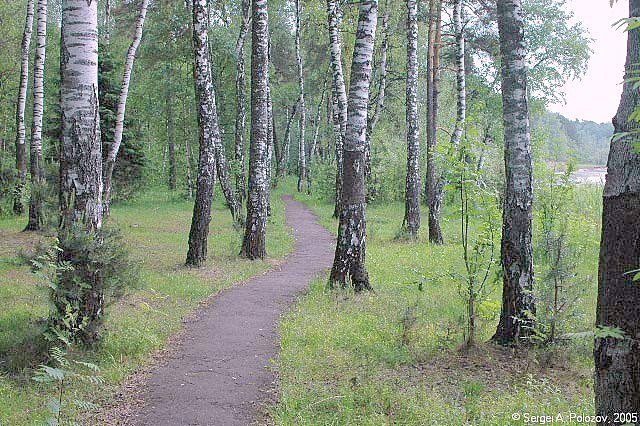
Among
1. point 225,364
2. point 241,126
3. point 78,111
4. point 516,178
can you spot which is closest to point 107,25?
point 241,126

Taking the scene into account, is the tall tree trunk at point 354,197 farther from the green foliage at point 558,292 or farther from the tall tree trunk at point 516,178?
the green foliage at point 558,292

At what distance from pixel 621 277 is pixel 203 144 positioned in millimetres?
10899

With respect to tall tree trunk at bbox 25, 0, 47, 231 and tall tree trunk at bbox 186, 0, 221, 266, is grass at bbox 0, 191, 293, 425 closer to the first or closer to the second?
tall tree trunk at bbox 186, 0, 221, 266

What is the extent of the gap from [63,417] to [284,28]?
1616 inches

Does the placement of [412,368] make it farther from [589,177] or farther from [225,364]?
[589,177]

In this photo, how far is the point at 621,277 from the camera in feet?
10.3

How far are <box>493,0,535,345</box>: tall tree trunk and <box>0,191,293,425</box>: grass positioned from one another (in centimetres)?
442

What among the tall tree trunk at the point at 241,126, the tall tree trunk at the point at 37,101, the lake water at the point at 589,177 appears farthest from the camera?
the tall tree trunk at the point at 241,126

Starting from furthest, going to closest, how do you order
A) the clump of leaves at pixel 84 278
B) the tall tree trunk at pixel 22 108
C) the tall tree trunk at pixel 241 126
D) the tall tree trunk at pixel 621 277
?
the tall tree trunk at pixel 241 126, the tall tree trunk at pixel 22 108, the clump of leaves at pixel 84 278, the tall tree trunk at pixel 621 277

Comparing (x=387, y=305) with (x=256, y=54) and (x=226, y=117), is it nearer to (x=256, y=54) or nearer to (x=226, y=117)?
(x=256, y=54)

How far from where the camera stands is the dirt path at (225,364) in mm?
5523

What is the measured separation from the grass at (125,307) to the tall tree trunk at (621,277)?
441cm

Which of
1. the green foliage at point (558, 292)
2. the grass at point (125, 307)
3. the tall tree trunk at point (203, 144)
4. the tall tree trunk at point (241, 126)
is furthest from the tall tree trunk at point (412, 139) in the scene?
the green foliage at point (558, 292)

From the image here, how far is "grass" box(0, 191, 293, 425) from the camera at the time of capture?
19.1 feet
